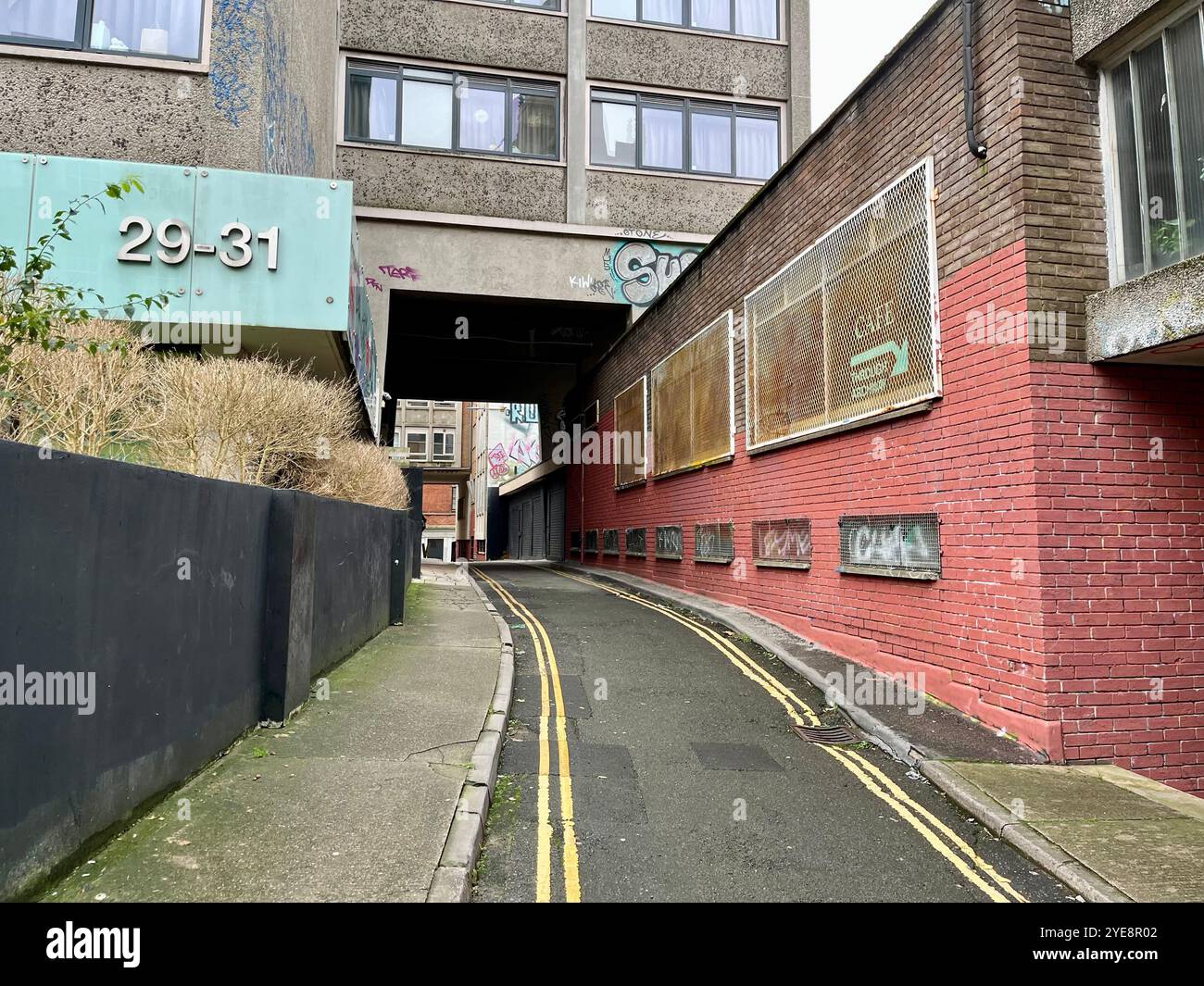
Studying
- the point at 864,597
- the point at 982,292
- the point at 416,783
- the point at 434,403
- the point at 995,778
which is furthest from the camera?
the point at 434,403

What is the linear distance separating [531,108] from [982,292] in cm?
1861

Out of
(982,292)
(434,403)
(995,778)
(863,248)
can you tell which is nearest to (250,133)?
(863,248)

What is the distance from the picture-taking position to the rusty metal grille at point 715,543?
1374 centimetres

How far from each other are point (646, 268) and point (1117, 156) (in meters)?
16.7

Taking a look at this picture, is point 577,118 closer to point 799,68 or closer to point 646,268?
point 646,268

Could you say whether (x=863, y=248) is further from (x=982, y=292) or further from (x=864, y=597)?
(x=864, y=597)

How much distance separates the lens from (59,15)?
42.2 feet

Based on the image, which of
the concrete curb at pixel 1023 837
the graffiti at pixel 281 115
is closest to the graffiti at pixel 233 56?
the graffiti at pixel 281 115

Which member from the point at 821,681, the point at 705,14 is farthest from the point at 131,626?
the point at 705,14

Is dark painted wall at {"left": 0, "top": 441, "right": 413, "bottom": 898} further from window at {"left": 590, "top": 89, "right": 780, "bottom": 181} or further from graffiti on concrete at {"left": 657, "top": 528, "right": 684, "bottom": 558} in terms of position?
window at {"left": 590, "top": 89, "right": 780, "bottom": 181}

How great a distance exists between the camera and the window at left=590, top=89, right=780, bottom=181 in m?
23.1

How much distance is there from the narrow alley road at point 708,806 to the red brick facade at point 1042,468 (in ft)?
4.62

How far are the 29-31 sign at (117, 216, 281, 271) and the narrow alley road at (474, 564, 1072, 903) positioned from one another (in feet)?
22.9

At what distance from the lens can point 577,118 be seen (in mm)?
22734
